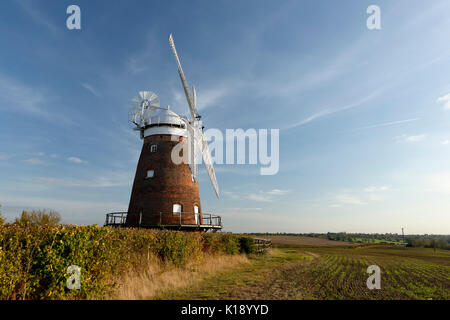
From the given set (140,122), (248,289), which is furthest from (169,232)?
(140,122)

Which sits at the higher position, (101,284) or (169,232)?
(169,232)

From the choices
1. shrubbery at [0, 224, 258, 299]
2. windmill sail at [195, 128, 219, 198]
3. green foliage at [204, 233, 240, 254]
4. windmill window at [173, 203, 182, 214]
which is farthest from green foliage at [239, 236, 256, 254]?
shrubbery at [0, 224, 258, 299]

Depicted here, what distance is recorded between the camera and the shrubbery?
5688 mm

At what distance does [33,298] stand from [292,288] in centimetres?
812

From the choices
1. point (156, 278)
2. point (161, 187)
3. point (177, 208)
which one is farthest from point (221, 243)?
point (156, 278)

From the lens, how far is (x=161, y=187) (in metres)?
20.9

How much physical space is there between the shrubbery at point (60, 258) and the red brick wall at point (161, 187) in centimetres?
1076

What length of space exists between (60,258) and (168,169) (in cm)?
1527

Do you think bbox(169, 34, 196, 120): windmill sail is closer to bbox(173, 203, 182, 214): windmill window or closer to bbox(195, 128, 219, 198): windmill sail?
bbox(195, 128, 219, 198): windmill sail

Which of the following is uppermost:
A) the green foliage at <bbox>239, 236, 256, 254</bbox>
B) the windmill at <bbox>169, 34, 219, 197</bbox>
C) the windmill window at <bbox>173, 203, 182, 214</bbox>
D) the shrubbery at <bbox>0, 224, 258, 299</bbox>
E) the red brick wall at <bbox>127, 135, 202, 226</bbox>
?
the windmill at <bbox>169, 34, 219, 197</bbox>

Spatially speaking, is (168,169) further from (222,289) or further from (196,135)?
(222,289)

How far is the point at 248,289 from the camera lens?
372 inches
